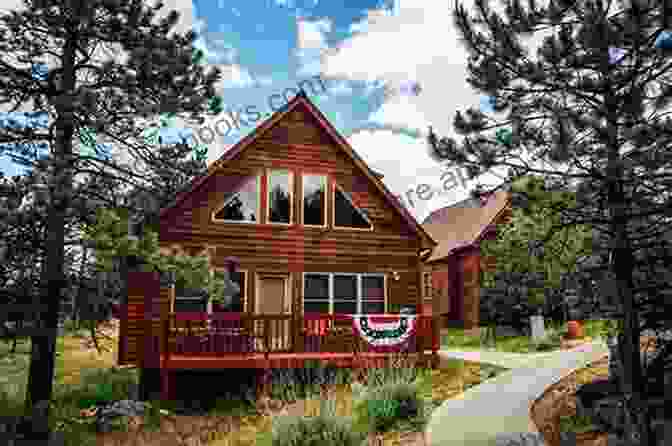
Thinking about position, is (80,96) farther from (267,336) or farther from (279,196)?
(279,196)

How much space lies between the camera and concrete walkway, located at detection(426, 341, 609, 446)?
763cm

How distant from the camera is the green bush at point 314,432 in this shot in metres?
6.65

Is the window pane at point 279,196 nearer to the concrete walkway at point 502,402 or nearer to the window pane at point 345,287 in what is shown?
the window pane at point 345,287

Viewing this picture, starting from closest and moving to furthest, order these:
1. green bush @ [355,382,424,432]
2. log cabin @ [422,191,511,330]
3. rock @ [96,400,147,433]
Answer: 1. green bush @ [355,382,424,432]
2. rock @ [96,400,147,433]
3. log cabin @ [422,191,511,330]

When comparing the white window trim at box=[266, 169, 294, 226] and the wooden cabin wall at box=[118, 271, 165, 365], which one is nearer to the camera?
the wooden cabin wall at box=[118, 271, 165, 365]

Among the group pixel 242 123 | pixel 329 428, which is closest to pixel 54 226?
pixel 329 428

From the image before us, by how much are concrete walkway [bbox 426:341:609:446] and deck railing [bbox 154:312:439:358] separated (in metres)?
2.67

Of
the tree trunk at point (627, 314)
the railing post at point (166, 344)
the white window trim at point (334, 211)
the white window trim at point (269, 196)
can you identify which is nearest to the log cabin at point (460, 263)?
the white window trim at point (334, 211)

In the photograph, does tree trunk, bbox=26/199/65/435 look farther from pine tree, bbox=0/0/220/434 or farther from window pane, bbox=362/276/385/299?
window pane, bbox=362/276/385/299

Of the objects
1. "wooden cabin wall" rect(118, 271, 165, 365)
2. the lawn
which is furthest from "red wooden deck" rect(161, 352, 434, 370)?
the lawn

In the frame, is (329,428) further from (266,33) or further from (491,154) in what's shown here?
(266,33)

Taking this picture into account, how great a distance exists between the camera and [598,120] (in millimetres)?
6086

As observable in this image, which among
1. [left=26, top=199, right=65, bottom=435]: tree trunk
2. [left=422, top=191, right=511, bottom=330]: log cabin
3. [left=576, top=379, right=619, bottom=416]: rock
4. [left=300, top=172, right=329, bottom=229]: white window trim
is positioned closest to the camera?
[left=576, top=379, right=619, bottom=416]: rock

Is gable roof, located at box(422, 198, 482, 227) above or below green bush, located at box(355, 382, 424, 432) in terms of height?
above
